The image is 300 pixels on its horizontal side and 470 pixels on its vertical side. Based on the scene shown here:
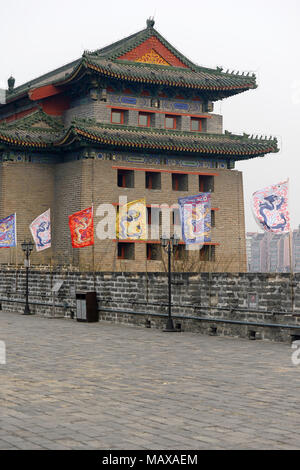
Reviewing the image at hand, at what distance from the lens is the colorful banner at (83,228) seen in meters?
24.9

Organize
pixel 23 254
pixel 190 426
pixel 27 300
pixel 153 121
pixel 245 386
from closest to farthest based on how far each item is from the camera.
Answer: pixel 190 426 < pixel 245 386 < pixel 27 300 < pixel 23 254 < pixel 153 121

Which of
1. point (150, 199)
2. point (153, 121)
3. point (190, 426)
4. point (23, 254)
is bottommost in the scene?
point (190, 426)

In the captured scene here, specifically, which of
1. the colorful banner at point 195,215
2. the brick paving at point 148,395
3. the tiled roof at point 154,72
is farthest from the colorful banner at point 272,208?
the tiled roof at point 154,72

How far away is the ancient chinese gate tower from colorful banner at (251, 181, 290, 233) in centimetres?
2154

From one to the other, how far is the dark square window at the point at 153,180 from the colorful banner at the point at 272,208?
24729mm

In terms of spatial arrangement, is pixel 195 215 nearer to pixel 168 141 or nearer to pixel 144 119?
pixel 168 141

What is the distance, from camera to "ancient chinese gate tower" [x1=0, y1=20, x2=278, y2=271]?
1575 inches

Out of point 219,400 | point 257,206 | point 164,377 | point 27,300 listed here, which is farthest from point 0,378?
point 27,300

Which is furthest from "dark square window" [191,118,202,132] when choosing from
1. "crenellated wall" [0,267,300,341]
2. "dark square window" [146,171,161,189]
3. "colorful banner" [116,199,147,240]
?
"crenellated wall" [0,267,300,341]

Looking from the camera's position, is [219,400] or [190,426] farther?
[219,400]

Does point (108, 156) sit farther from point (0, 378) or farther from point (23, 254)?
point (0, 378)

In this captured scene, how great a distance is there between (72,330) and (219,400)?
12097 mm

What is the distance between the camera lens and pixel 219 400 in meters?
9.18

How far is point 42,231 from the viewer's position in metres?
27.7
